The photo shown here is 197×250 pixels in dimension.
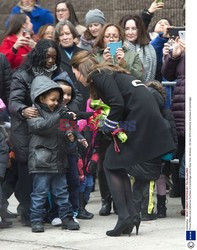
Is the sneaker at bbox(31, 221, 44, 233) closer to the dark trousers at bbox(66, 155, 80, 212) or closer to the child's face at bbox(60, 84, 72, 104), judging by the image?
the dark trousers at bbox(66, 155, 80, 212)

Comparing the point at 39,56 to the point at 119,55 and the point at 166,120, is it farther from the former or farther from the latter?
the point at 166,120

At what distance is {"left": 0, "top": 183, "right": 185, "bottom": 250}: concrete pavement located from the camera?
8266mm

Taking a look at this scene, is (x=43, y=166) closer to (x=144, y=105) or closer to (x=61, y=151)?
(x=61, y=151)

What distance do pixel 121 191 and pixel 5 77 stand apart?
1.98 metres

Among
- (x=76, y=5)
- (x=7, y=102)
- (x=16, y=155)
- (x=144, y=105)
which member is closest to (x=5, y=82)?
(x=7, y=102)

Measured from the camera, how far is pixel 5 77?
984 cm

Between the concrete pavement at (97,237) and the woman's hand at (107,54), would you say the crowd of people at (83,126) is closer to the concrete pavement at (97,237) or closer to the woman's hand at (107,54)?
A: the woman's hand at (107,54)

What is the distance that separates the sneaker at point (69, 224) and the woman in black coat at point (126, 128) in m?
0.50

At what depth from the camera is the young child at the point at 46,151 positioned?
29.9 ft

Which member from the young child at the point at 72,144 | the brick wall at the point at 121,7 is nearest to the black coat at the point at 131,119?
the young child at the point at 72,144

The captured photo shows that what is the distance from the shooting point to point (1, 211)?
31.9 ft

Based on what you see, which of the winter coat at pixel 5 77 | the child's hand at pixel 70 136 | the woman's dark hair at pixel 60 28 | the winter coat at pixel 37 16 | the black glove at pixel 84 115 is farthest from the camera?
the winter coat at pixel 37 16

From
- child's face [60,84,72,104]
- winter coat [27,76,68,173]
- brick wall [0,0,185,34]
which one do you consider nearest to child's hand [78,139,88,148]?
winter coat [27,76,68,173]

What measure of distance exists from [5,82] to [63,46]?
148 cm
